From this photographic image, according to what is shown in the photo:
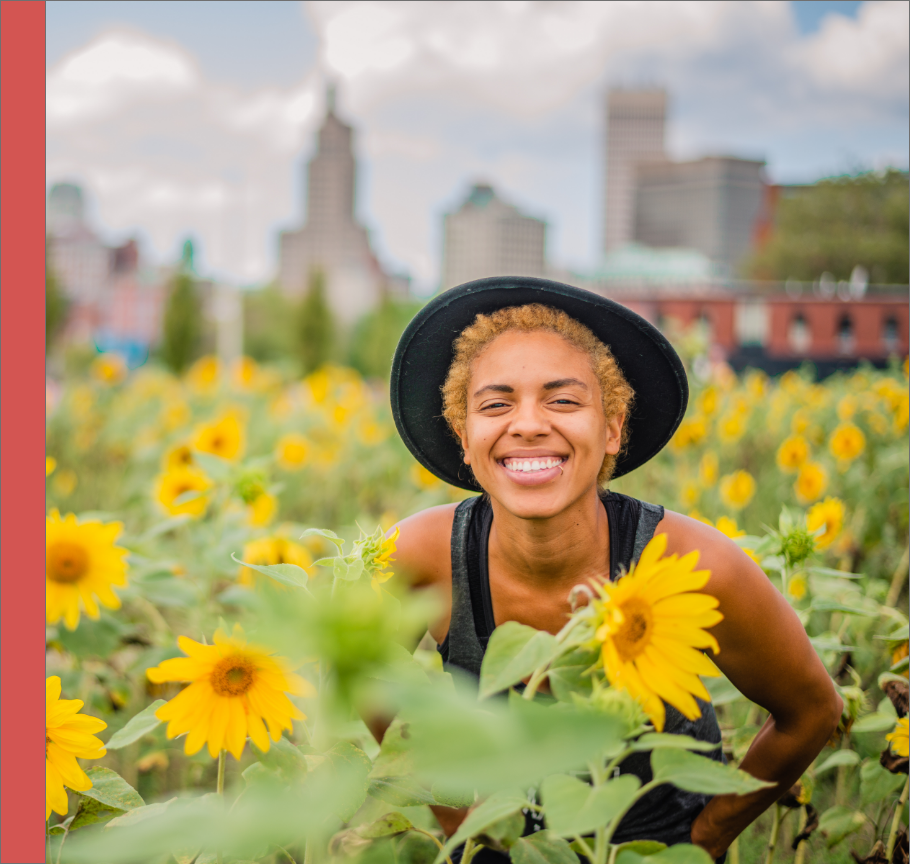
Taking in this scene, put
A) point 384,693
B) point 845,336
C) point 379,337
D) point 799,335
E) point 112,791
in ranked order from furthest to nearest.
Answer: point 379,337 → point 799,335 → point 845,336 → point 112,791 → point 384,693

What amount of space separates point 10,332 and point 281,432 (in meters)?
4.10

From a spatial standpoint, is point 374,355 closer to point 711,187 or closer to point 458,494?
point 458,494

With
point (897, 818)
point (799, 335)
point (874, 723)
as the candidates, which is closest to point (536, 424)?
point (874, 723)

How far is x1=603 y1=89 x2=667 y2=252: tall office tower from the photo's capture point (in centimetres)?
10738

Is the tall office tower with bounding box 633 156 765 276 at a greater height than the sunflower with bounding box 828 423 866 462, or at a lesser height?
greater

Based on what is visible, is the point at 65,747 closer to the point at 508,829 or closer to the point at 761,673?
the point at 508,829

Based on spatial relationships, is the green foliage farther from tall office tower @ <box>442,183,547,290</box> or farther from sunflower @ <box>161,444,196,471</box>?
tall office tower @ <box>442,183,547,290</box>

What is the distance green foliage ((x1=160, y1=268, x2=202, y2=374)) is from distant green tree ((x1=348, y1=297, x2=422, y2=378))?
24.7ft

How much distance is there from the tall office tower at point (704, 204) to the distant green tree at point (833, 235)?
94.7ft

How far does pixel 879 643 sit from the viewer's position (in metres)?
2.29

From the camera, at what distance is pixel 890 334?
2597 cm

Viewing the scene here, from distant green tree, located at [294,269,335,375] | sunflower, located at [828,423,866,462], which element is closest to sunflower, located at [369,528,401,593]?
sunflower, located at [828,423,866,462]

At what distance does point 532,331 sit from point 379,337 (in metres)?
34.4

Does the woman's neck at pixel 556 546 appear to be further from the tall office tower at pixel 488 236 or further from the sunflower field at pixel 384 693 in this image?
the tall office tower at pixel 488 236
